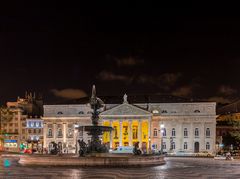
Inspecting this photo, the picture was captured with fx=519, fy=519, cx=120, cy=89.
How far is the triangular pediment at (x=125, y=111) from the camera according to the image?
120000 millimetres

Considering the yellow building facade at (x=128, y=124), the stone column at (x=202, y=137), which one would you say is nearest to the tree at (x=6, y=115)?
the yellow building facade at (x=128, y=124)

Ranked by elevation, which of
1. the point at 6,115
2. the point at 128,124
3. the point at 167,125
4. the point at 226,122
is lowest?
the point at 167,125

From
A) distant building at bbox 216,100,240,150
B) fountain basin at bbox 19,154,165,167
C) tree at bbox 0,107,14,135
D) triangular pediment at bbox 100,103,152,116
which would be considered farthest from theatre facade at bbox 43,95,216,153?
fountain basin at bbox 19,154,165,167

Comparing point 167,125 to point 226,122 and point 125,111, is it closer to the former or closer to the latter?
point 125,111

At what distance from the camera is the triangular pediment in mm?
120000

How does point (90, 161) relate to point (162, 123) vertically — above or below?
below

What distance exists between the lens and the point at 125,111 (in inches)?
4771

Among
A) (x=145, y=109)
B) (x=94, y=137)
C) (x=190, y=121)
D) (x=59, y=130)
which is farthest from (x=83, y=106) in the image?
(x=94, y=137)

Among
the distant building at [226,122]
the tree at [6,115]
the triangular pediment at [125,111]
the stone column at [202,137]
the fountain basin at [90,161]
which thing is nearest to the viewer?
the fountain basin at [90,161]

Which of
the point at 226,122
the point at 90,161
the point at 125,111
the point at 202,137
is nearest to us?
the point at 90,161

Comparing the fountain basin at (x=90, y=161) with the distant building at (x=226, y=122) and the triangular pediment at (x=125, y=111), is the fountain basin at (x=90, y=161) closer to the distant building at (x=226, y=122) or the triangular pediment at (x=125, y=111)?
the distant building at (x=226, y=122)

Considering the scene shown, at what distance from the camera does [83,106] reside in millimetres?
128375

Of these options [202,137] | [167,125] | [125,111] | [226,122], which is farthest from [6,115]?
[226,122]

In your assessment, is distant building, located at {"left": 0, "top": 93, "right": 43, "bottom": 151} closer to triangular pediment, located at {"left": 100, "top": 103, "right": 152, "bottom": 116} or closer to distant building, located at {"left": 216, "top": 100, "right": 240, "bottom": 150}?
triangular pediment, located at {"left": 100, "top": 103, "right": 152, "bottom": 116}
